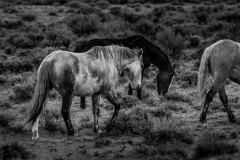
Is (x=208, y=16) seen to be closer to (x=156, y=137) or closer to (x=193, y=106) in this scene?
(x=193, y=106)

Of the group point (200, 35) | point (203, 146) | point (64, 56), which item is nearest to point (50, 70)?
point (64, 56)

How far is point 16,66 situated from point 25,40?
11.2 feet

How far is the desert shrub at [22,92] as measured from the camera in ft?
31.4

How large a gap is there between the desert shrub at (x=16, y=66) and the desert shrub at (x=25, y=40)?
2.72 metres

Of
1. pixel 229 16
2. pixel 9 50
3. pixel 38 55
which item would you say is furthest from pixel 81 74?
pixel 229 16

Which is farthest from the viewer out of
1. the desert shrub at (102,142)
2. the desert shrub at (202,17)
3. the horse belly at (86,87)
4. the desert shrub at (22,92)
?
the desert shrub at (202,17)

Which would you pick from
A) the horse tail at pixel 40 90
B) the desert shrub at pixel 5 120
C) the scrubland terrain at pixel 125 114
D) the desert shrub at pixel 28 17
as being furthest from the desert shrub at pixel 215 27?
the horse tail at pixel 40 90

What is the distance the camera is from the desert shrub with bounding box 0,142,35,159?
5.76 meters

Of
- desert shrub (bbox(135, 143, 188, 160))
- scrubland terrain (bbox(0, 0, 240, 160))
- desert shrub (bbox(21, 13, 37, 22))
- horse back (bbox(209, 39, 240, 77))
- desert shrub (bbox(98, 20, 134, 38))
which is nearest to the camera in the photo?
desert shrub (bbox(135, 143, 188, 160))

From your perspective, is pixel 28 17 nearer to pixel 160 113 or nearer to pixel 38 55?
pixel 38 55

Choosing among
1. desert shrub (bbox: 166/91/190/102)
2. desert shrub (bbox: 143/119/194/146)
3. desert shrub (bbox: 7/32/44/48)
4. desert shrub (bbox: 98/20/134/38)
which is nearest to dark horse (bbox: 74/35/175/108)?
desert shrub (bbox: 166/91/190/102)

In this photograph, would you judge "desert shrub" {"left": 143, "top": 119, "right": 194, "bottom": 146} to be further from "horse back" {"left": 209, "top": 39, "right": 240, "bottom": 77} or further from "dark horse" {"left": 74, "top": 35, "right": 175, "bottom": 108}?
"dark horse" {"left": 74, "top": 35, "right": 175, "bottom": 108}

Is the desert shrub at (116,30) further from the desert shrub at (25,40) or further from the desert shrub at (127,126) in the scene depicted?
the desert shrub at (127,126)

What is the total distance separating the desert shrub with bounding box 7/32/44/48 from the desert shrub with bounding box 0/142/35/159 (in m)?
9.64
